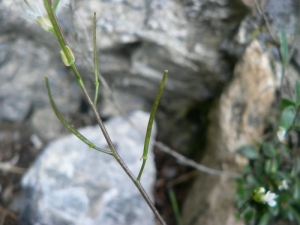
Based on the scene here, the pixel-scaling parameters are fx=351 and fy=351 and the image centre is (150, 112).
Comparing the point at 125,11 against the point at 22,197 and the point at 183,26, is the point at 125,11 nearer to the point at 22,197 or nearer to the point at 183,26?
the point at 183,26

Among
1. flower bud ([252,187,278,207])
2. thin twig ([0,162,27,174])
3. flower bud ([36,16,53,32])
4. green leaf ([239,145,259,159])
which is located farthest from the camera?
thin twig ([0,162,27,174])

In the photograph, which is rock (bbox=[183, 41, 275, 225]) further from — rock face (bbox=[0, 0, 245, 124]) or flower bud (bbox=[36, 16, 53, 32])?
flower bud (bbox=[36, 16, 53, 32])

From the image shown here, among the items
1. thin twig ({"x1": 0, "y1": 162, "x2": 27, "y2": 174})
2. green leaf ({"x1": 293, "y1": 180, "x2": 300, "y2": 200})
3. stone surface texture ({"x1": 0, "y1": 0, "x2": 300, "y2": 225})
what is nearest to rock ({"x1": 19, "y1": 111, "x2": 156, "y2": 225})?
stone surface texture ({"x1": 0, "y1": 0, "x2": 300, "y2": 225})

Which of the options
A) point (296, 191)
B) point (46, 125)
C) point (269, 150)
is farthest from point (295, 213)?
point (46, 125)

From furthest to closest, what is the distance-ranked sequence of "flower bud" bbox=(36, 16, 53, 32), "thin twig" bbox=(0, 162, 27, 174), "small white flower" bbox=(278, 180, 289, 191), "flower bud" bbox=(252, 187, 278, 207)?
1. "thin twig" bbox=(0, 162, 27, 174)
2. "small white flower" bbox=(278, 180, 289, 191)
3. "flower bud" bbox=(252, 187, 278, 207)
4. "flower bud" bbox=(36, 16, 53, 32)

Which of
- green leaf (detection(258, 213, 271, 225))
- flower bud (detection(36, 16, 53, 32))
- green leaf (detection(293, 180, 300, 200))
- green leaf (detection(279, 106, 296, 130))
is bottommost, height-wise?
green leaf (detection(258, 213, 271, 225))

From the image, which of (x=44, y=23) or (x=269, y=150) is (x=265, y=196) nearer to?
(x=269, y=150)

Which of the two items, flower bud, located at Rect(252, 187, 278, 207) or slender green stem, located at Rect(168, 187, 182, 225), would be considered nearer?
flower bud, located at Rect(252, 187, 278, 207)

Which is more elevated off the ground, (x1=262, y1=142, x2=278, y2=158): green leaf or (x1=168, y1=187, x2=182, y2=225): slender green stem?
(x1=262, y1=142, x2=278, y2=158): green leaf
